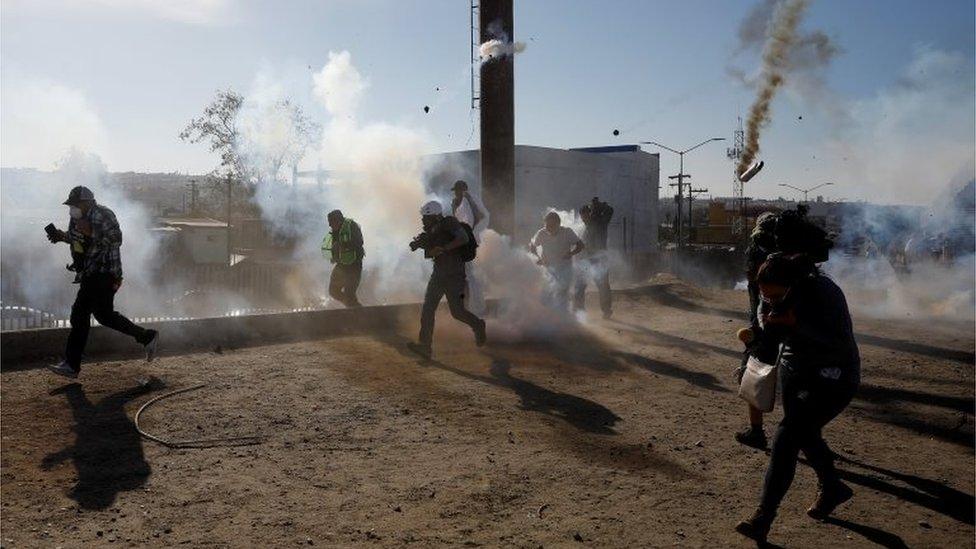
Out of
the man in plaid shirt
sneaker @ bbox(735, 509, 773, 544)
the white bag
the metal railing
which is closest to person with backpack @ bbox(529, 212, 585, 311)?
the man in plaid shirt

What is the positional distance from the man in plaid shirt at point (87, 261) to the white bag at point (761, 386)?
542 cm

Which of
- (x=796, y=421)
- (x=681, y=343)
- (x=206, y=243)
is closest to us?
(x=796, y=421)

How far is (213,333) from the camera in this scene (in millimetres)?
8867

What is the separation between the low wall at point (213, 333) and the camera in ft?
24.9

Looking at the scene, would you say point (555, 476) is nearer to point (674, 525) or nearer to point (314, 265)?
point (674, 525)

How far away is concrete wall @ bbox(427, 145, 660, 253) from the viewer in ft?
92.3

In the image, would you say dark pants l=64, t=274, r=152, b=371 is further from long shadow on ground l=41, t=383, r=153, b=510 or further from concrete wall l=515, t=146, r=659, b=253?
concrete wall l=515, t=146, r=659, b=253

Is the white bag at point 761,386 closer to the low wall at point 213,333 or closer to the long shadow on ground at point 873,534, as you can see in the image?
the long shadow on ground at point 873,534

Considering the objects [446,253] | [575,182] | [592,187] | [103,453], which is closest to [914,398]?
[446,253]

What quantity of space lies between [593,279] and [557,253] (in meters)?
1.60

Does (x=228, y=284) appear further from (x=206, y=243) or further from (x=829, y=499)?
(x=829, y=499)

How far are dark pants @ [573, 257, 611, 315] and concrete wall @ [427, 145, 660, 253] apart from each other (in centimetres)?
1289

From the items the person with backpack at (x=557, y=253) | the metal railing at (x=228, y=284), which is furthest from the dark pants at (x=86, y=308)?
the metal railing at (x=228, y=284)

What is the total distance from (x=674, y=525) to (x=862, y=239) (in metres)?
22.8
